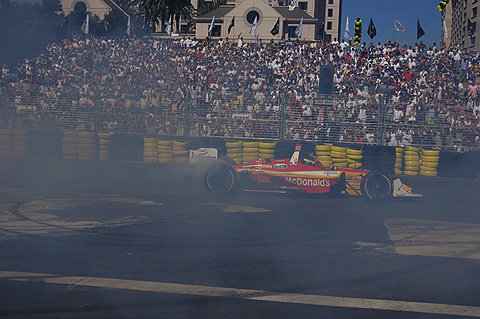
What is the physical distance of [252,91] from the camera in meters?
20.2

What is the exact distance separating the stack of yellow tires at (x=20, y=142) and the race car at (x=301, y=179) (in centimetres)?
Result: 870

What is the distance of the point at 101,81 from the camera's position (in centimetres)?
2492

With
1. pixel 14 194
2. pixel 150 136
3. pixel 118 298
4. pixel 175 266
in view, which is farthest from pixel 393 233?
pixel 150 136

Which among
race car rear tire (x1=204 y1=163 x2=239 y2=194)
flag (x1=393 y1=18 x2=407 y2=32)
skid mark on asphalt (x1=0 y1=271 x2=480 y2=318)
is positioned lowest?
skid mark on asphalt (x1=0 y1=271 x2=480 y2=318)

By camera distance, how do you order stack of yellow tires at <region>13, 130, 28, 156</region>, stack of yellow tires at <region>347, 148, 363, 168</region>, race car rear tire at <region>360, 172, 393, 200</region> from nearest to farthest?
race car rear tire at <region>360, 172, 393, 200</region>
stack of yellow tires at <region>347, 148, 363, 168</region>
stack of yellow tires at <region>13, 130, 28, 156</region>

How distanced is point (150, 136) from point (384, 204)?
9.03m

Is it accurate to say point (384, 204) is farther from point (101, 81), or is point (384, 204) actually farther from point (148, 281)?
point (101, 81)

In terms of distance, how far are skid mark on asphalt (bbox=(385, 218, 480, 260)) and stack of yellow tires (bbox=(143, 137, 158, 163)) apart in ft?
30.7

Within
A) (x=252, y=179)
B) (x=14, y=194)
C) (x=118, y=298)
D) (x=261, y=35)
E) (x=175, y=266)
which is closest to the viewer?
(x=118, y=298)

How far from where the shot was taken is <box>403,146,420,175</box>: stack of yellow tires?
15.1m

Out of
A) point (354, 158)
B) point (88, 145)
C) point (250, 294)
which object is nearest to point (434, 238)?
point (250, 294)

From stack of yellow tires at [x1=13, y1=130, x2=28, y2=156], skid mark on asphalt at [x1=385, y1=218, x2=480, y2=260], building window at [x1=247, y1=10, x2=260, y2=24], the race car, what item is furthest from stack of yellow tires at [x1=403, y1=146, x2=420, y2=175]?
building window at [x1=247, y1=10, x2=260, y2=24]

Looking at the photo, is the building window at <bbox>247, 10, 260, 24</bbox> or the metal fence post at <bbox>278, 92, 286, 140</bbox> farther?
the building window at <bbox>247, 10, 260, 24</bbox>

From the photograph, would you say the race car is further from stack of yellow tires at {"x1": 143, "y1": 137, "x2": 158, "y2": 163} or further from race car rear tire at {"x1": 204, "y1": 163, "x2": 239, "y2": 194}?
stack of yellow tires at {"x1": 143, "y1": 137, "x2": 158, "y2": 163}
